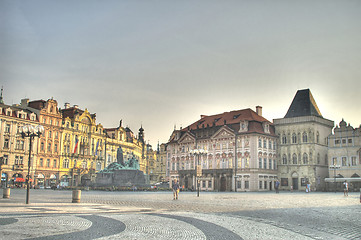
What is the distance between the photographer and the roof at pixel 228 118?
77.2 m

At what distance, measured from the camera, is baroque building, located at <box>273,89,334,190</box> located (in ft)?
237

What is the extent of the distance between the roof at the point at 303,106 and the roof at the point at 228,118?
19.1 ft

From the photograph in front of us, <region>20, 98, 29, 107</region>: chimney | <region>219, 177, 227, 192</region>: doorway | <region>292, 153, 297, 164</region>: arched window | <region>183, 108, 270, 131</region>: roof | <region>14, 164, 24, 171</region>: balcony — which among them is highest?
<region>20, 98, 29, 107</region>: chimney

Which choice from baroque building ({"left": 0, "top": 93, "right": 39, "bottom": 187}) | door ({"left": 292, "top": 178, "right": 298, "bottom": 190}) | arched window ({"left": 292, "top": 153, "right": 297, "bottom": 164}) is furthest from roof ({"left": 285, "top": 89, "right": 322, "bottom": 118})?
baroque building ({"left": 0, "top": 93, "right": 39, "bottom": 187})

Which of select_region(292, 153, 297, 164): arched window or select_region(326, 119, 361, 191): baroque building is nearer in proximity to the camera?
select_region(326, 119, 361, 191): baroque building

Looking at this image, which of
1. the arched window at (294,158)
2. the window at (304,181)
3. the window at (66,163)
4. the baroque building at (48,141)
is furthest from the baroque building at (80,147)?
the window at (304,181)

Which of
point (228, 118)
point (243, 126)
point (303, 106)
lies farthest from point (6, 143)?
point (303, 106)

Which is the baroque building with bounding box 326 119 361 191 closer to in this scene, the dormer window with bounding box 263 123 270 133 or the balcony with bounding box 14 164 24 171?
the dormer window with bounding box 263 123 270 133

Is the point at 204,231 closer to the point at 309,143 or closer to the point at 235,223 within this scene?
the point at 235,223

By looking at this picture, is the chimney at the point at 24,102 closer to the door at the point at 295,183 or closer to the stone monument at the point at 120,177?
the stone monument at the point at 120,177

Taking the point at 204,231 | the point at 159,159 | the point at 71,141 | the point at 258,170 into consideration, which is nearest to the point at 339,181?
the point at 258,170

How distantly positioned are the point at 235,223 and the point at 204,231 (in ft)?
8.65

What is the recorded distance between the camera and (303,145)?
73125 mm

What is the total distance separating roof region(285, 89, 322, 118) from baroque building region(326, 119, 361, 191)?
6400 mm
